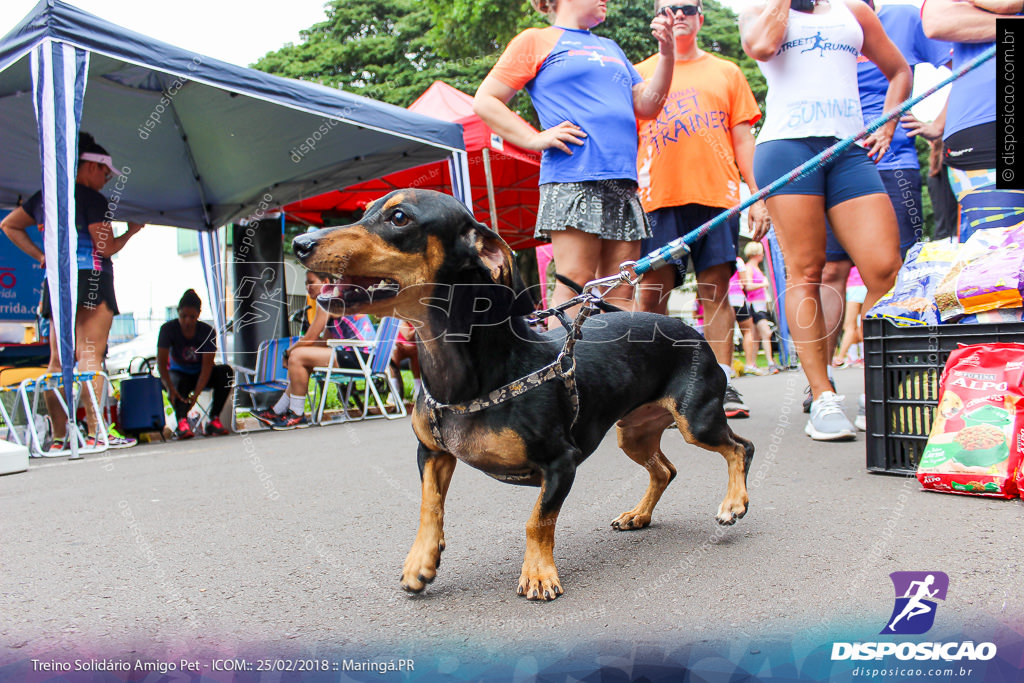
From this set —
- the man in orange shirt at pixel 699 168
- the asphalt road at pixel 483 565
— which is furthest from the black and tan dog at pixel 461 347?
the man in orange shirt at pixel 699 168

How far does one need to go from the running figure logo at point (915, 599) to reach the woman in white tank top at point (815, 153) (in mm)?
2016

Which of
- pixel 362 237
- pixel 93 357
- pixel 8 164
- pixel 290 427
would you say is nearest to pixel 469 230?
pixel 362 237

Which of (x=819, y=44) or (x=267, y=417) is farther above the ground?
(x=819, y=44)

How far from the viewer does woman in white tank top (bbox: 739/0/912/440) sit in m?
3.54

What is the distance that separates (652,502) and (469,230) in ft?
3.94

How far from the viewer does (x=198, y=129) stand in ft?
24.0

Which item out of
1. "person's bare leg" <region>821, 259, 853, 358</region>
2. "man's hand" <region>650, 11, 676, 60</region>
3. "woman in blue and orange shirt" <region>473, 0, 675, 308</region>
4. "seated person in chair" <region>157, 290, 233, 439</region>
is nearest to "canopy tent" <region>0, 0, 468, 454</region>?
"seated person in chair" <region>157, 290, 233, 439</region>

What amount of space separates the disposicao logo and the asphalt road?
0.04 m

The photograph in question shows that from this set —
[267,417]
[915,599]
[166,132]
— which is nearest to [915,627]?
[915,599]

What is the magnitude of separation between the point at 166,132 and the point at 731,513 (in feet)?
23.7

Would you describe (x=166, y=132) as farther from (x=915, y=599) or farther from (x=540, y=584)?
(x=915, y=599)

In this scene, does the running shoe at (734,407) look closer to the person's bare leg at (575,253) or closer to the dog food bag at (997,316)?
the person's bare leg at (575,253)

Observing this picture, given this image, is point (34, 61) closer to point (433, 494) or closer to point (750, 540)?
point (433, 494)

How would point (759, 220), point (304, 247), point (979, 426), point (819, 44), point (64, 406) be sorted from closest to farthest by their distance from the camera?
point (304, 247) → point (979, 426) → point (819, 44) → point (759, 220) → point (64, 406)
